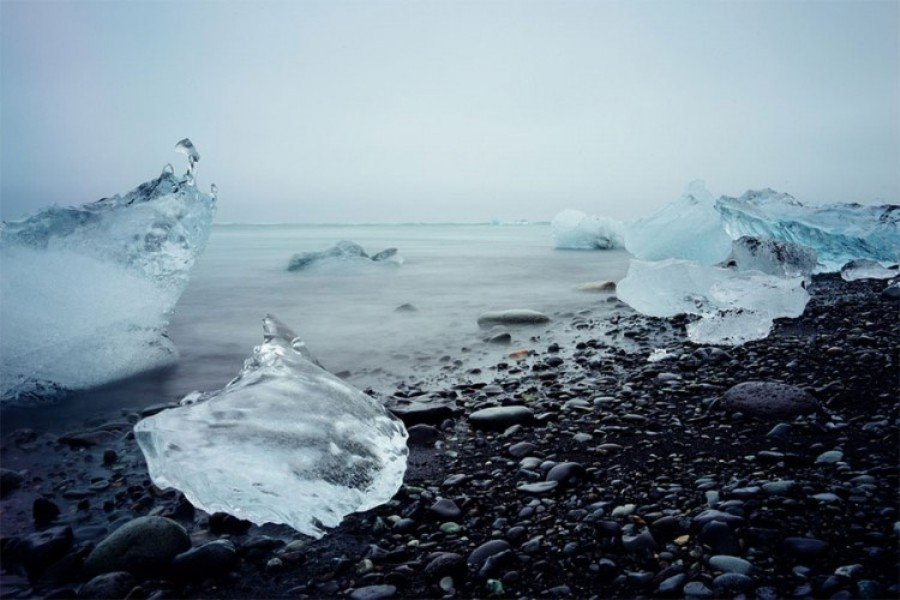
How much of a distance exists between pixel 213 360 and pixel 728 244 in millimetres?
7928

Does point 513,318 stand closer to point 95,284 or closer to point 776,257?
point 95,284

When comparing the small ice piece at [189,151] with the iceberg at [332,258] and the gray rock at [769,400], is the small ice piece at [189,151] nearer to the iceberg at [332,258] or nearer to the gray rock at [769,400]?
the gray rock at [769,400]

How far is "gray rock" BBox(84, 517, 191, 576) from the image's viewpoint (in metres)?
1.76

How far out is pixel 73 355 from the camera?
3.80m

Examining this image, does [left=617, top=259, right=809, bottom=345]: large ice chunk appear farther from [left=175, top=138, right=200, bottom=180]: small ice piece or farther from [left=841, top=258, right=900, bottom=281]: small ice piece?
[left=175, top=138, right=200, bottom=180]: small ice piece

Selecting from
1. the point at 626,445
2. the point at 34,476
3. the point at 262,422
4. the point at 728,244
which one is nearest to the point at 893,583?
the point at 626,445

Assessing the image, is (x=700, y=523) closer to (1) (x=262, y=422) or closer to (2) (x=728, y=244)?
(1) (x=262, y=422)

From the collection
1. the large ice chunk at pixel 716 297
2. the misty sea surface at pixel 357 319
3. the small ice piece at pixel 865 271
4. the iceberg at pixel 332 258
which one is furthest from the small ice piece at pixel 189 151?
the small ice piece at pixel 865 271

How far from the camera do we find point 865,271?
7.85m

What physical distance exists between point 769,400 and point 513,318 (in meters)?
3.49

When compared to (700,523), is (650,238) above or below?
above

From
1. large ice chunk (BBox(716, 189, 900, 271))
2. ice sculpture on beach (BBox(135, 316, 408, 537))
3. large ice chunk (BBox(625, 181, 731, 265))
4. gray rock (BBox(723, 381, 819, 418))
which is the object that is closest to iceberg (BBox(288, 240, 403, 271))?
large ice chunk (BBox(625, 181, 731, 265))

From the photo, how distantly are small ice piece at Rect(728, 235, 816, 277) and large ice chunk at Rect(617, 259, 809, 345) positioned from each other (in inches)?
93.4

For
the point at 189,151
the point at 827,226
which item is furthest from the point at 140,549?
the point at 827,226
